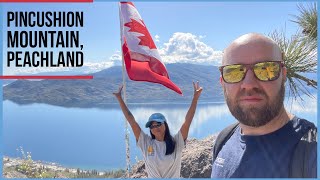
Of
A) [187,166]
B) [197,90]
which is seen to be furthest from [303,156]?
[187,166]

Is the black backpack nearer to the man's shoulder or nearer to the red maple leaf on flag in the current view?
the man's shoulder

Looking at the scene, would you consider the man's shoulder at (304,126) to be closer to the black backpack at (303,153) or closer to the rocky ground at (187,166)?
the black backpack at (303,153)

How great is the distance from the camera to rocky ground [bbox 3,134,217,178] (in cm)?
590

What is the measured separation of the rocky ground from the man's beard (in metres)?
3.51

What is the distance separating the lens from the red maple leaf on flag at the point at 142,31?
5516 mm

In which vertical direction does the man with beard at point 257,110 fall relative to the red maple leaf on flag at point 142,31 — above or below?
below

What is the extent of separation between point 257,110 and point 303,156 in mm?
375

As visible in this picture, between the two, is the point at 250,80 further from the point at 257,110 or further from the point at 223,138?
the point at 223,138

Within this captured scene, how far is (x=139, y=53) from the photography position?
18.1ft

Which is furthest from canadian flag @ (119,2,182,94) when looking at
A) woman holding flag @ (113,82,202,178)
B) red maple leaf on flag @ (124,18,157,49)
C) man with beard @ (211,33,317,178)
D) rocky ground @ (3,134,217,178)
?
man with beard @ (211,33,317,178)

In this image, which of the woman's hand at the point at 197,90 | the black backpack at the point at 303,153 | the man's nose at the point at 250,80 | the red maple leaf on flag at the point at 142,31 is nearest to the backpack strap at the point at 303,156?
the black backpack at the point at 303,153

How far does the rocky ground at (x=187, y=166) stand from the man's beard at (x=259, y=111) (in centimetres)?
351

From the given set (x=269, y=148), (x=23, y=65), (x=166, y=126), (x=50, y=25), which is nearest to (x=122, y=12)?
(x=50, y=25)

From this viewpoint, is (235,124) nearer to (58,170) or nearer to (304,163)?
(304,163)
